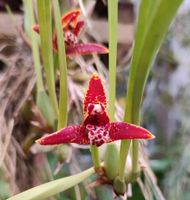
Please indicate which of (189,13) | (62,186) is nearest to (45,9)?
(62,186)

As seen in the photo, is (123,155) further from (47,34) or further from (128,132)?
(47,34)

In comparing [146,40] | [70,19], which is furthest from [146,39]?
[70,19]

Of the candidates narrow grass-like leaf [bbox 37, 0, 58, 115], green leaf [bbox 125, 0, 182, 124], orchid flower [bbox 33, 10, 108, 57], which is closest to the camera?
green leaf [bbox 125, 0, 182, 124]

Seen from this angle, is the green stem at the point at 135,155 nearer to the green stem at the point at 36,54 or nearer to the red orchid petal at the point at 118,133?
the red orchid petal at the point at 118,133

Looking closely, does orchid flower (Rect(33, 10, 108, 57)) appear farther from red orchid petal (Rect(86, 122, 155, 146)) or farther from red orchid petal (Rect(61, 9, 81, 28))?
red orchid petal (Rect(86, 122, 155, 146))

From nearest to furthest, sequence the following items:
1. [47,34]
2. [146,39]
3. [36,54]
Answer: [146,39] < [47,34] < [36,54]

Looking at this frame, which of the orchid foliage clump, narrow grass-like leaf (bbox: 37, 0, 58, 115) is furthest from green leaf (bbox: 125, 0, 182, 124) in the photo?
narrow grass-like leaf (bbox: 37, 0, 58, 115)

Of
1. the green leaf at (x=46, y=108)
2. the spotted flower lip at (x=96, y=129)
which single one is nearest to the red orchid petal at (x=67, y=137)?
the spotted flower lip at (x=96, y=129)
